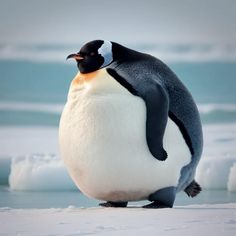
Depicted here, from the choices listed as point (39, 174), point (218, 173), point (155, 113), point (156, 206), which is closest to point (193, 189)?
point (218, 173)

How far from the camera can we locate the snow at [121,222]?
218 cm

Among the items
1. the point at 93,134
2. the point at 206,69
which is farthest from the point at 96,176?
the point at 206,69

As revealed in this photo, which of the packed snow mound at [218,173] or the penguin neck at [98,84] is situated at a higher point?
the penguin neck at [98,84]

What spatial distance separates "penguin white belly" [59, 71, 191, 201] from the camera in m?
2.44

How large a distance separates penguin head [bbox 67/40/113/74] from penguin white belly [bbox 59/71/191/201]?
0.05 m

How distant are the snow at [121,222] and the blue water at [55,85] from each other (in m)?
0.44

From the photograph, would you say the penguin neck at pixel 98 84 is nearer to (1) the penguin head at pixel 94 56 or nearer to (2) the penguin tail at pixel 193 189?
(1) the penguin head at pixel 94 56

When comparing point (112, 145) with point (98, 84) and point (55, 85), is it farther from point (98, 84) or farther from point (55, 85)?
point (55, 85)

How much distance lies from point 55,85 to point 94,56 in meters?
0.36

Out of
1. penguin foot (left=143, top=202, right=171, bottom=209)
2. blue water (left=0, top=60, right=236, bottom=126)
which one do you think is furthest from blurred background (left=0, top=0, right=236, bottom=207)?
penguin foot (left=143, top=202, right=171, bottom=209)

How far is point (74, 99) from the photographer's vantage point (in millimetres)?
2516

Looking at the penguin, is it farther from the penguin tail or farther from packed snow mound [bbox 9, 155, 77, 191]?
packed snow mound [bbox 9, 155, 77, 191]

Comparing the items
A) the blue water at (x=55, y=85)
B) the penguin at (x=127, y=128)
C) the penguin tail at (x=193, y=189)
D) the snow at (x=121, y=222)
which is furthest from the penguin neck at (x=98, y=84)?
the penguin tail at (x=193, y=189)

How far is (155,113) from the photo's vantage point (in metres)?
2.42
